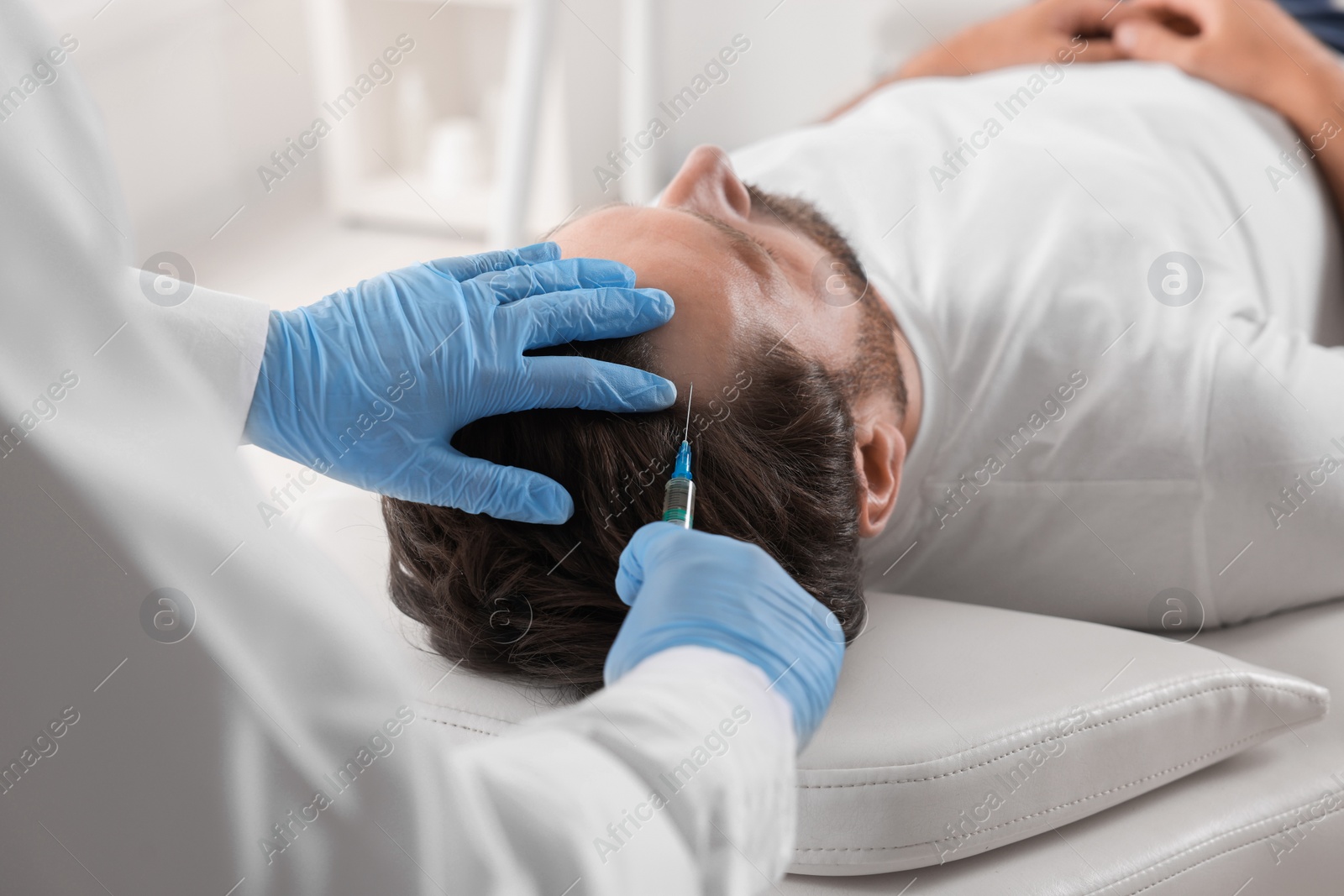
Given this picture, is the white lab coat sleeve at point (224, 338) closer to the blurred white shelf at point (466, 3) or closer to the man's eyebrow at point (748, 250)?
the man's eyebrow at point (748, 250)

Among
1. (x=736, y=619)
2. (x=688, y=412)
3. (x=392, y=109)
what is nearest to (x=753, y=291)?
(x=688, y=412)

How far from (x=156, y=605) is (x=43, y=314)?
164 millimetres

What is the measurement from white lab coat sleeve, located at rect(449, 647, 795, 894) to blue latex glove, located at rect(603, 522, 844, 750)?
0.18 feet

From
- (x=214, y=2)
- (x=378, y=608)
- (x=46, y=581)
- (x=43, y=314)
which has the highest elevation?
(x=214, y=2)

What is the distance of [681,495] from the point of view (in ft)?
2.69

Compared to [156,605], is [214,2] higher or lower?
higher

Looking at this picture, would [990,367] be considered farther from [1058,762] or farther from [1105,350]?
[1058,762]

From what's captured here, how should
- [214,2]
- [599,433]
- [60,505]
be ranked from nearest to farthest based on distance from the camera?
[60,505] → [599,433] → [214,2]

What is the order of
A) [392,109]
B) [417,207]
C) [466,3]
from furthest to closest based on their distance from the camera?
[392,109], [417,207], [466,3]

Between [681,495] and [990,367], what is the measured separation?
0.60 m

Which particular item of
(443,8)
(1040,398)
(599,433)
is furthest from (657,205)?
(443,8)

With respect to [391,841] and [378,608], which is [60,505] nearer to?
[391,841]

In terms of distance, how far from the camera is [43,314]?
0.51m

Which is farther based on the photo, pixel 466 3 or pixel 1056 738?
pixel 466 3
